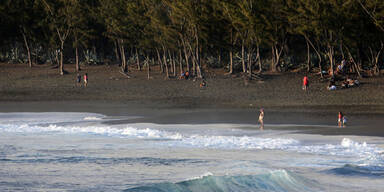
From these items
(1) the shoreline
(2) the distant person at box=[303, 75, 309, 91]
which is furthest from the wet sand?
(2) the distant person at box=[303, 75, 309, 91]

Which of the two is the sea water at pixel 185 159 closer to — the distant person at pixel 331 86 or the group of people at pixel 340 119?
the group of people at pixel 340 119

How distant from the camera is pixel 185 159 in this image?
23.1 metres

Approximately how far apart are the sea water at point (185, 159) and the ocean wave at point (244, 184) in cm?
3

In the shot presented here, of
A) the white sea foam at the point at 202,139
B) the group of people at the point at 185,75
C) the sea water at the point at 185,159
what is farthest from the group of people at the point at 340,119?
the group of people at the point at 185,75

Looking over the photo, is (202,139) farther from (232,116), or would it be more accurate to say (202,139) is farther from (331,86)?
(331,86)

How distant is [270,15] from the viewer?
6059 cm

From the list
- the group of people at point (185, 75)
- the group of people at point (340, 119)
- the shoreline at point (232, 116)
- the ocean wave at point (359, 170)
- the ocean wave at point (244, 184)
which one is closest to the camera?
the ocean wave at point (244, 184)

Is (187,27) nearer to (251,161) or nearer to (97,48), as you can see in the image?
(97,48)

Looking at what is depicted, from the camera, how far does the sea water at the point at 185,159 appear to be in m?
18.5

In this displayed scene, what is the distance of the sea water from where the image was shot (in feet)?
60.7

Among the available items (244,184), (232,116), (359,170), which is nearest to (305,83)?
(232,116)

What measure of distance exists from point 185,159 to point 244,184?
476 cm

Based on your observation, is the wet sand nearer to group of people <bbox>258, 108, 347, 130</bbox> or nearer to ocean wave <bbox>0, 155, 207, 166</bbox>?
group of people <bbox>258, 108, 347, 130</bbox>

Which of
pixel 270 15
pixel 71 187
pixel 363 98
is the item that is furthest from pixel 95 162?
pixel 270 15
